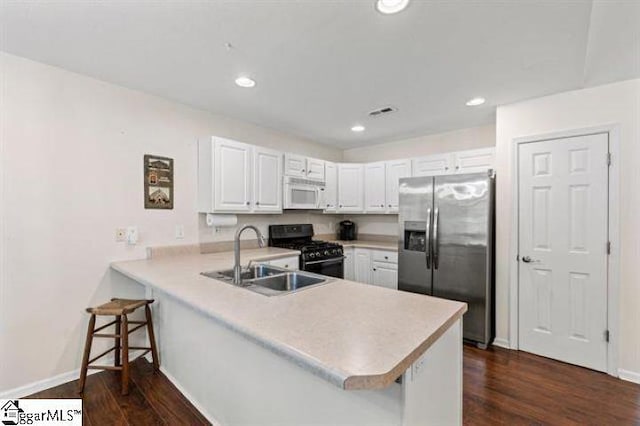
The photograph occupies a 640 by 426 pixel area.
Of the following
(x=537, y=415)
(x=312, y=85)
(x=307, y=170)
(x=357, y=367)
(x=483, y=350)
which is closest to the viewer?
(x=357, y=367)

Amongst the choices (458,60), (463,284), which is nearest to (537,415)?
(463,284)

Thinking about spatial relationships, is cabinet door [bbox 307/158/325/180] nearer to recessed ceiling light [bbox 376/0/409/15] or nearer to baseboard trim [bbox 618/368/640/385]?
recessed ceiling light [bbox 376/0/409/15]

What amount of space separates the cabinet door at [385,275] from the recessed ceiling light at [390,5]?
9.43 feet

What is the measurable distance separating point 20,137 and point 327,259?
294cm

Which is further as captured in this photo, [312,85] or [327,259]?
[327,259]

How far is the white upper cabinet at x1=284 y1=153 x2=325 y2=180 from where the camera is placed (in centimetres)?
372

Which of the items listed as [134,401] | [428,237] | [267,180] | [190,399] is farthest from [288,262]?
[134,401]

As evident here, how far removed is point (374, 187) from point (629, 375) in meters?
3.08

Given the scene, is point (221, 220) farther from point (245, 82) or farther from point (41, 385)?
point (41, 385)

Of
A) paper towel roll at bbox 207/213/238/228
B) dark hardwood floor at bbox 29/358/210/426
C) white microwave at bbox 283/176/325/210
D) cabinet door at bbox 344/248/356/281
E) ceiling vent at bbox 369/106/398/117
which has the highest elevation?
ceiling vent at bbox 369/106/398/117

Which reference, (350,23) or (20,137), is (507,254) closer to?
(350,23)

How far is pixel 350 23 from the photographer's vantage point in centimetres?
167

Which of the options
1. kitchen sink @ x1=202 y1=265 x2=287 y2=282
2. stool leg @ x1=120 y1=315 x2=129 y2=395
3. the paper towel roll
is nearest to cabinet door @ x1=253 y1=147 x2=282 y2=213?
the paper towel roll

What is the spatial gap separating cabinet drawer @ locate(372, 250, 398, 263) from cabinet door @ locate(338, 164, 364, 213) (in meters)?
0.78
